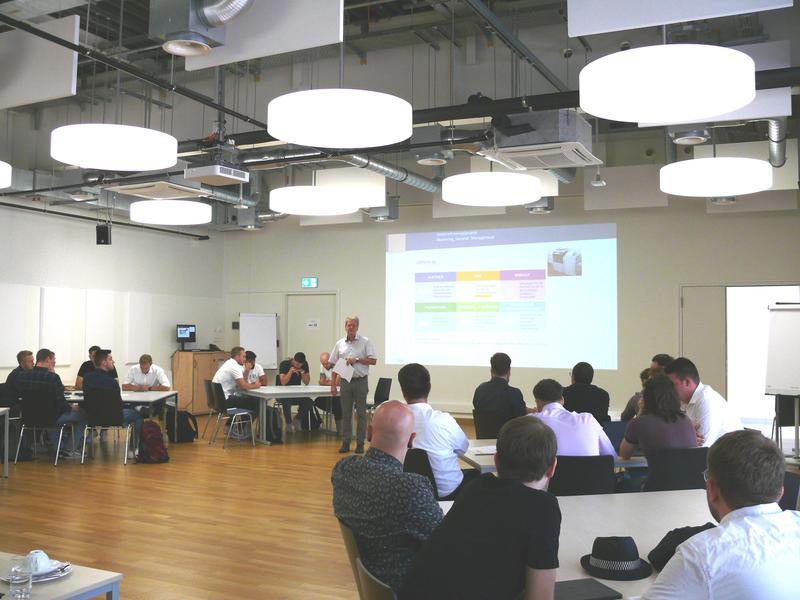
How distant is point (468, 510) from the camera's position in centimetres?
210

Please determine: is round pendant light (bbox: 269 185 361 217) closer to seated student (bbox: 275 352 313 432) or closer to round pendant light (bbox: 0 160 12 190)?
round pendant light (bbox: 0 160 12 190)

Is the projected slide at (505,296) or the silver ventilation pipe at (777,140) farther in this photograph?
the projected slide at (505,296)

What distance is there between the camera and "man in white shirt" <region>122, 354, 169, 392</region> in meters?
10.3

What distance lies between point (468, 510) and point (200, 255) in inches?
531

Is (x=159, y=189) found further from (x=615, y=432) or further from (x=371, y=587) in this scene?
(x=371, y=587)

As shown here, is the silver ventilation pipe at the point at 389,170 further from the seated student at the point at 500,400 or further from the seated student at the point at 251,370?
the seated student at the point at 500,400

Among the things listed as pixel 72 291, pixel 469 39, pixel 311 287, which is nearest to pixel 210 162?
pixel 469 39

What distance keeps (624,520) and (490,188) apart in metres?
4.04

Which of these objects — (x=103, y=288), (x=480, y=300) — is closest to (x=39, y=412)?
(x=103, y=288)

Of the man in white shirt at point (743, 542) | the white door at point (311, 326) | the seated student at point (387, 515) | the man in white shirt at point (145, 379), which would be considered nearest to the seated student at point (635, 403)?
the seated student at point (387, 515)

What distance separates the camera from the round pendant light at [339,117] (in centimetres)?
402

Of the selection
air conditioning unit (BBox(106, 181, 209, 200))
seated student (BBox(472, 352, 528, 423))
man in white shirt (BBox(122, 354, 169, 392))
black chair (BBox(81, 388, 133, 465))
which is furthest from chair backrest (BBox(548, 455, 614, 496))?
man in white shirt (BBox(122, 354, 169, 392))

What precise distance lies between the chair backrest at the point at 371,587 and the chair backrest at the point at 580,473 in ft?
5.79

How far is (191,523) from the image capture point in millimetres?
5953
